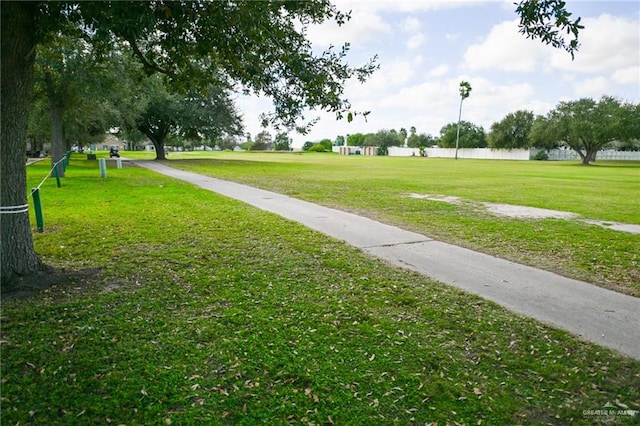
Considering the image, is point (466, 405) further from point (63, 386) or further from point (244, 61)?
point (244, 61)

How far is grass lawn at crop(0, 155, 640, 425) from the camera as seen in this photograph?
3.06 m

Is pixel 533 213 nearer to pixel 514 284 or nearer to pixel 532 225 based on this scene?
pixel 532 225

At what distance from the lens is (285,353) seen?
3811 mm

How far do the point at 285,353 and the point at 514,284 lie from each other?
11.6ft

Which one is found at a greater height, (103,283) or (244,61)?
(244,61)

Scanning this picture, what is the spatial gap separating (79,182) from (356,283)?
16.7 metres

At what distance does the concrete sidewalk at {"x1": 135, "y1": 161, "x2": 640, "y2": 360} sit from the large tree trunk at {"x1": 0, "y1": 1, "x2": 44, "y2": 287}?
5081 millimetres

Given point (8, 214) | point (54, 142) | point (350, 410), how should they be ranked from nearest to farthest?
point (350, 410) → point (8, 214) → point (54, 142)

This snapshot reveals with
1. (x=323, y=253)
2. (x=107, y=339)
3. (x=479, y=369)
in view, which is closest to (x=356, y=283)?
(x=323, y=253)

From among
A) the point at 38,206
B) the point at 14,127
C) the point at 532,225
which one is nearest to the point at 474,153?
the point at 532,225

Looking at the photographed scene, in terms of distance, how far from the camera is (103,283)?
5547 millimetres

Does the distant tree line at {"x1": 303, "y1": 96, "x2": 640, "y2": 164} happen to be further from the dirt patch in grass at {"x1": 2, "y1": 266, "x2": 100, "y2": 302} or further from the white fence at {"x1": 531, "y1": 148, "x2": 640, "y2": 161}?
the dirt patch in grass at {"x1": 2, "y1": 266, "x2": 100, "y2": 302}

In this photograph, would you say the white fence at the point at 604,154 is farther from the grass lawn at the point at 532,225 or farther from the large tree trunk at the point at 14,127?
the large tree trunk at the point at 14,127

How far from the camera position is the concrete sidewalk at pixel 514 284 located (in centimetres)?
438
